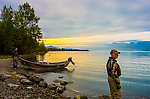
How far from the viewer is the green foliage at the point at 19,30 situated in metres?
37.5

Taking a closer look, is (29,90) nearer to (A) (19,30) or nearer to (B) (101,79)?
(B) (101,79)

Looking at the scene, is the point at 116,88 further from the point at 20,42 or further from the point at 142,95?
the point at 20,42

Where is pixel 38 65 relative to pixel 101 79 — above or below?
above

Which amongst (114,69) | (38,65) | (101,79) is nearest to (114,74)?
(114,69)

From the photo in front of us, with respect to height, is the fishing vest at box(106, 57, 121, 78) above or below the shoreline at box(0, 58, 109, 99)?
above

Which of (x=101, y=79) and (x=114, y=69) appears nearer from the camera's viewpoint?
(x=114, y=69)

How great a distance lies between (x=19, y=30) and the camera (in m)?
44.9

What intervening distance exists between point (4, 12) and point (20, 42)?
11.6m

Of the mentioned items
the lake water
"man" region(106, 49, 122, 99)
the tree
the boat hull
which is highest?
the tree

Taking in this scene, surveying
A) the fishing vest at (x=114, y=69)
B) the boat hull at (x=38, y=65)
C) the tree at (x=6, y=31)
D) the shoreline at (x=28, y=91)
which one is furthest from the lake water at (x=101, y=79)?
the tree at (x=6, y=31)

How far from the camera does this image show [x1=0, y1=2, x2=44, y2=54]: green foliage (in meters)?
37.5

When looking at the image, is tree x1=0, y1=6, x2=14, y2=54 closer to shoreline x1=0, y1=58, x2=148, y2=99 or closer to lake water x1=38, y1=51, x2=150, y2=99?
lake water x1=38, y1=51, x2=150, y2=99

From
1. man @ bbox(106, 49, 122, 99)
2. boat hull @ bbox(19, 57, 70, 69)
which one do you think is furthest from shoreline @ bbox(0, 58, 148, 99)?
boat hull @ bbox(19, 57, 70, 69)

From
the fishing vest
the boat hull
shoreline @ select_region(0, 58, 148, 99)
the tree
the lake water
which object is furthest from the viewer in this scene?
the tree
